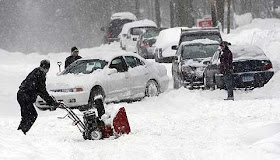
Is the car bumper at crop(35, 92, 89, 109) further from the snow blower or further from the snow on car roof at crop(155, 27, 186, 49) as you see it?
the snow on car roof at crop(155, 27, 186, 49)

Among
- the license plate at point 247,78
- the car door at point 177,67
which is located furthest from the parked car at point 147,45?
the license plate at point 247,78

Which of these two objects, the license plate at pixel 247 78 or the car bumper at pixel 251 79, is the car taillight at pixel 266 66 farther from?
the license plate at pixel 247 78

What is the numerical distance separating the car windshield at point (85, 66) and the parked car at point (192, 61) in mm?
2857

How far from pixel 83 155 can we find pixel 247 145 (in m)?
2.51

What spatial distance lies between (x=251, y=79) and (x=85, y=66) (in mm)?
4453

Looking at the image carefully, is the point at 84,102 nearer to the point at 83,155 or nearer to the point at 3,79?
the point at 83,155

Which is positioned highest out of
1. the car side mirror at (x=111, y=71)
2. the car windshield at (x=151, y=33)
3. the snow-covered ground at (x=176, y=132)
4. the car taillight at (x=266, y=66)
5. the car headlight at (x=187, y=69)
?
the car windshield at (x=151, y=33)

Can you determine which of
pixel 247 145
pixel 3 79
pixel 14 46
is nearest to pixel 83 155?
pixel 247 145

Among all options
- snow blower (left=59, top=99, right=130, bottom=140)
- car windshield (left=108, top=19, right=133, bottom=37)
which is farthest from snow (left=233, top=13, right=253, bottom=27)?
snow blower (left=59, top=99, right=130, bottom=140)

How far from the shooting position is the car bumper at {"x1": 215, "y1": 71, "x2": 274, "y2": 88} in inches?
616

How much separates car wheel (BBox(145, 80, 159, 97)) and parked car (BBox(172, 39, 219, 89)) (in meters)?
0.96

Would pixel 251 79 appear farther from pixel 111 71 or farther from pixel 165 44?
pixel 165 44

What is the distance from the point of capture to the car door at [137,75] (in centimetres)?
1630

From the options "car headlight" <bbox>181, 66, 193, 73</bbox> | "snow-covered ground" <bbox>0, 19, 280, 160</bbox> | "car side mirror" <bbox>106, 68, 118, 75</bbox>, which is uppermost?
"car side mirror" <bbox>106, 68, 118, 75</bbox>
